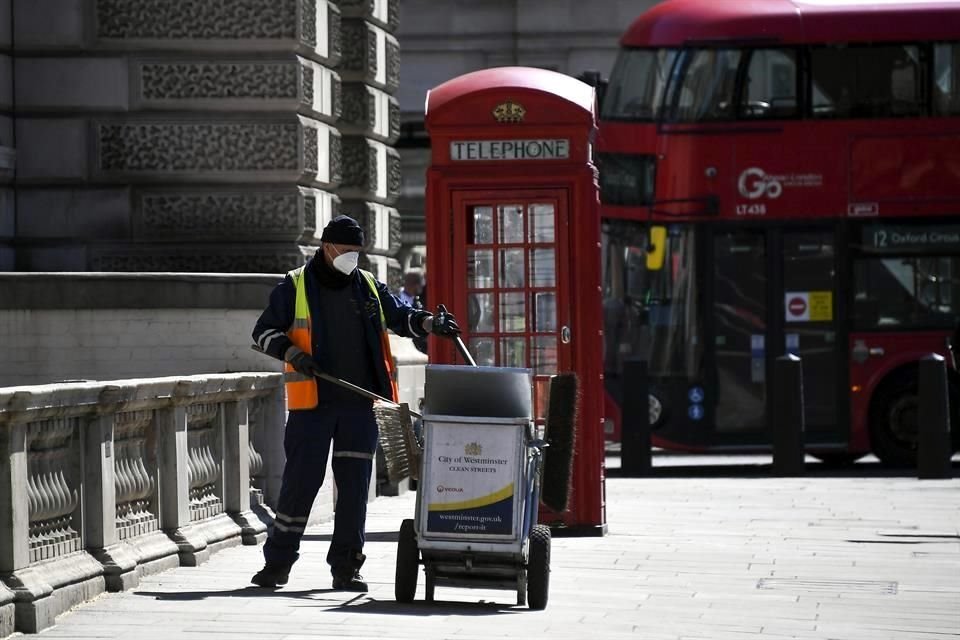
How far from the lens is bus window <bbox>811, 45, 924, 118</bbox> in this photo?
19.4 m

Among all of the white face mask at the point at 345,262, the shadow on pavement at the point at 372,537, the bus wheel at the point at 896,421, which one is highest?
the white face mask at the point at 345,262

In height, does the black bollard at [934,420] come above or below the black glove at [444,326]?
below

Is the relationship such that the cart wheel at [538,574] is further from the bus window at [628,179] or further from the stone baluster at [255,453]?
the bus window at [628,179]

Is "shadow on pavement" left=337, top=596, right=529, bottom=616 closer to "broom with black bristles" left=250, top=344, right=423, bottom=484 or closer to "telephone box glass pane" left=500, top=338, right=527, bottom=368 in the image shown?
"broom with black bristles" left=250, top=344, right=423, bottom=484

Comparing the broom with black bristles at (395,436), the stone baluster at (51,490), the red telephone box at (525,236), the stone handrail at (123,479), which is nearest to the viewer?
the stone handrail at (123,479)

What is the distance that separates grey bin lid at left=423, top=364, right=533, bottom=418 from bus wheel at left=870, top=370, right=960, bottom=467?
423 inches

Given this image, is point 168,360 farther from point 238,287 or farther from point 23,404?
point 23,404

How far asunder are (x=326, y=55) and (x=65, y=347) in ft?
9.33

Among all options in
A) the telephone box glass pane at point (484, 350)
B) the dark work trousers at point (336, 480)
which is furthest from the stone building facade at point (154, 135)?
the dark work trousers at point (336, 480)

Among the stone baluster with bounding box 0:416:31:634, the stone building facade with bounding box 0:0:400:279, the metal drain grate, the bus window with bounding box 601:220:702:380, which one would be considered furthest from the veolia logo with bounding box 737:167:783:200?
the stone baluster with bounding box 0:416:31:634

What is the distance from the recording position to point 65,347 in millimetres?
11961

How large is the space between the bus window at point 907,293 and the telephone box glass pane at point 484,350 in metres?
7.81

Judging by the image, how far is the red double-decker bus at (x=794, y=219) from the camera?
19.2 metres

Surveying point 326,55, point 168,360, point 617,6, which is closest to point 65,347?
point 168,360
